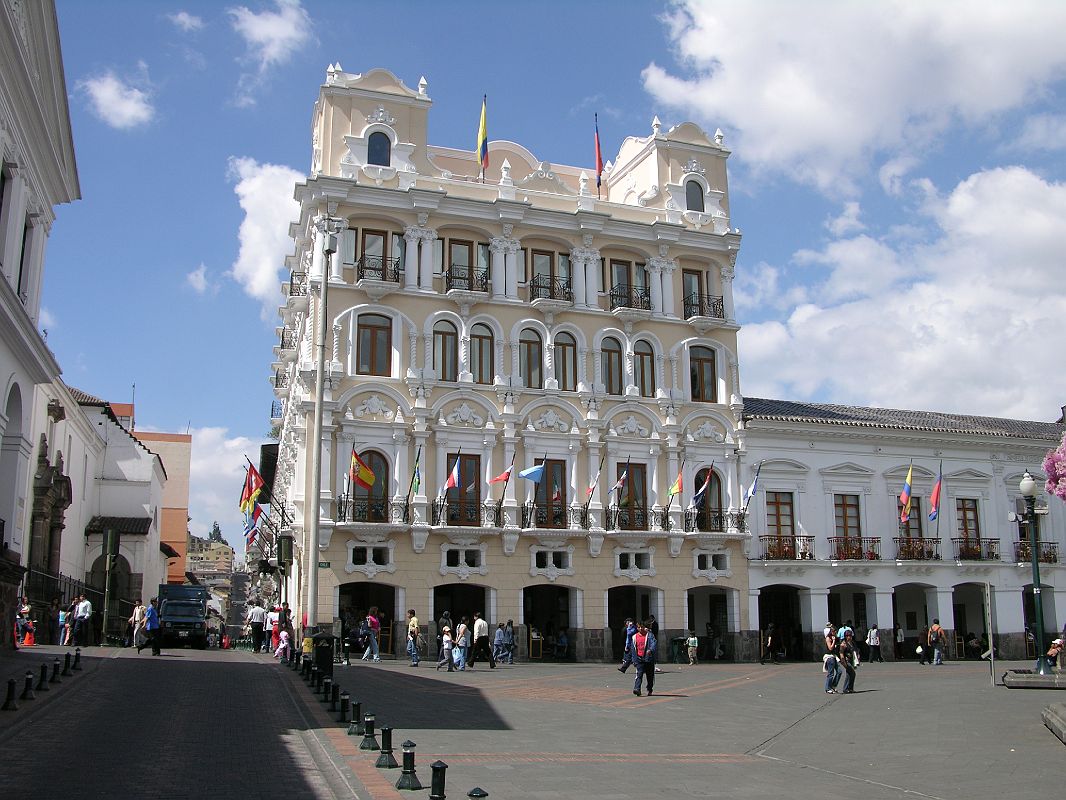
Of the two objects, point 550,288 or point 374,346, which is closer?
point 374,346

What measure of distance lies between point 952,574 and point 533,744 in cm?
3381

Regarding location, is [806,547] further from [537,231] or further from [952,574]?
[537,231]

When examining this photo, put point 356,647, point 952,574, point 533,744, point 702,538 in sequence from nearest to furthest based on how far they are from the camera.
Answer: point 533,744 → point 356,647 → point 702,538 → point 952,574

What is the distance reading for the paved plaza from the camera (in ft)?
41.0

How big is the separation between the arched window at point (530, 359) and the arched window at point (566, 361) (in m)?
0.65

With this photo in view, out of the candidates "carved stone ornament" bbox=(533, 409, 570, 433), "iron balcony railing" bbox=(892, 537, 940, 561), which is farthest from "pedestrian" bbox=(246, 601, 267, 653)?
"iron balcony railing" bbox=(892, 537, 940, 561)

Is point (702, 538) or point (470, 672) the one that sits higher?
point (702, 538)

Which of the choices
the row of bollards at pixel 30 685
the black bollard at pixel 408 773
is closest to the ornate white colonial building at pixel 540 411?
the row of bollards at pixel 30 685

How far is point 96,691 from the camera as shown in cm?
2009

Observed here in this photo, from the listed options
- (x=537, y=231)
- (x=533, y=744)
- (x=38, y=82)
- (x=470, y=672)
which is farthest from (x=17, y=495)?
(x=537, y=231)

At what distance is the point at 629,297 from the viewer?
4184cm

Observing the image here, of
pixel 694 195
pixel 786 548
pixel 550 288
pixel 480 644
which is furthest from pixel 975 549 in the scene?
pixel 480 644

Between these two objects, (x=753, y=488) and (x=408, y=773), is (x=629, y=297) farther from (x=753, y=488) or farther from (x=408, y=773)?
(x=408, y=773)

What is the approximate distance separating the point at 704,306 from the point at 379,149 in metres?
14.2
